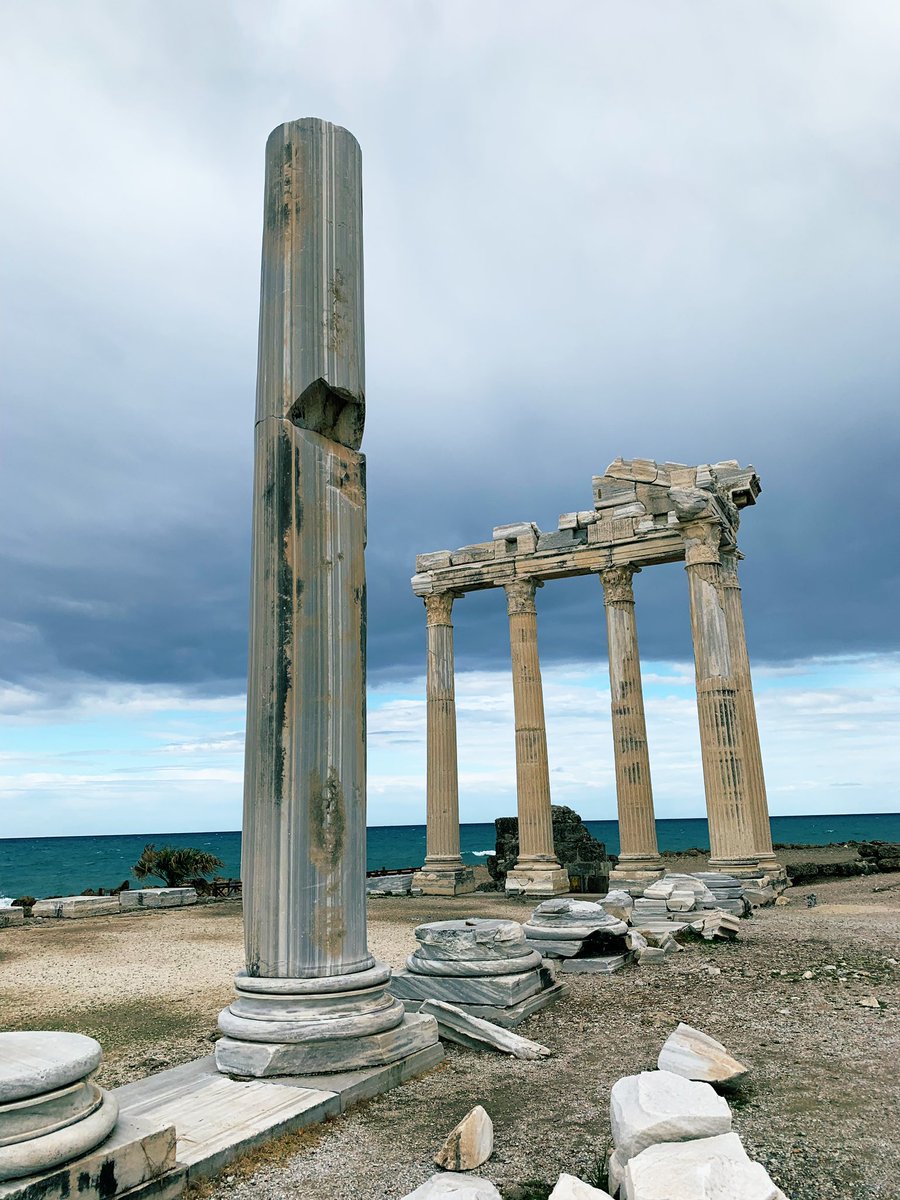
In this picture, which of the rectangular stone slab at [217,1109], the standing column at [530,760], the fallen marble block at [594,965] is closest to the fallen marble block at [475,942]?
the fallen marble block at [594,965]

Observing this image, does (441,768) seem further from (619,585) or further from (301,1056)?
(301,1056)

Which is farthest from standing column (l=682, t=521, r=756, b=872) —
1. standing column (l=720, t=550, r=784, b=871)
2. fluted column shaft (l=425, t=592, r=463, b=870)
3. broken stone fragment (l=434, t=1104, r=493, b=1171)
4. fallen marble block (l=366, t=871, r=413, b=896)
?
broken stone fragment (l=434, t=1104, r=493, b=1171)

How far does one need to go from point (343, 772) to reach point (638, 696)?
18804mm

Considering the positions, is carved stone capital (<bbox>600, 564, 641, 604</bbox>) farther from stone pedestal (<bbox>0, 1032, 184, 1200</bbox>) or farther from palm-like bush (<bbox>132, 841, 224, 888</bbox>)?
stone pedestal (<bbox>0, 1032, 184, 1200</bbox>)

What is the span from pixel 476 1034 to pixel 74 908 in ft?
53.5

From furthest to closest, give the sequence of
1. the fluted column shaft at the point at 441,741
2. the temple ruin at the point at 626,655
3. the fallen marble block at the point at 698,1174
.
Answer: the fluted column shaft at the point at 441,741, the temple ruin at the point at 626,655, the fallen marble block at the point at 698,1174

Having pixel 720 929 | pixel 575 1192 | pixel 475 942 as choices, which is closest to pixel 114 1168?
pixel 575 1192

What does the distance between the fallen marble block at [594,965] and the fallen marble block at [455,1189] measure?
782 cm

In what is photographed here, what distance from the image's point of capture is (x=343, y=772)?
7590mm

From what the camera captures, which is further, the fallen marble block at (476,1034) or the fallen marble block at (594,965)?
the fallen marble block at (594,965)

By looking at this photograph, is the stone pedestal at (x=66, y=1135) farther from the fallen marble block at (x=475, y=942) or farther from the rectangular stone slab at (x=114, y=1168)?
the fallen marble block at (x=475, y=942)

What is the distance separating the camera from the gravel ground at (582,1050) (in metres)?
5.16

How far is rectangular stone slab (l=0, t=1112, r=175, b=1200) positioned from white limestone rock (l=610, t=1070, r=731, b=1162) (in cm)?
254

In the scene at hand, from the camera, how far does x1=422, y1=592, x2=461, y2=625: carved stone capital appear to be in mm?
29125
